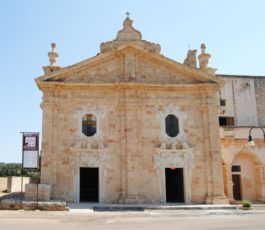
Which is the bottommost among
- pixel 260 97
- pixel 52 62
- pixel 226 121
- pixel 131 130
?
pixel 131 130

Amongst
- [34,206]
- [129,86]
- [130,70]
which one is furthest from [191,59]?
[34,206]

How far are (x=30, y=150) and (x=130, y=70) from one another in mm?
8763

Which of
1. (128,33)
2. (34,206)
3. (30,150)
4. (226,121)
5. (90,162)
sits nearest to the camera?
(34,206)

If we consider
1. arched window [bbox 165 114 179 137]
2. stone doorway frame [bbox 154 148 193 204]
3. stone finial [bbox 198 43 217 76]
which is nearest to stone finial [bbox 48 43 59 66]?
arched window [bbox 165 114 179 137]

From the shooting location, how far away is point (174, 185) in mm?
25938

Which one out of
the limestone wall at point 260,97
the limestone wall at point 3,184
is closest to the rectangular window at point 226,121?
the limestone wall at point 260,97

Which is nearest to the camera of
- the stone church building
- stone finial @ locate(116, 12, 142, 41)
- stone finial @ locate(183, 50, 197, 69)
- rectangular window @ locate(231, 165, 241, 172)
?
the stone church building

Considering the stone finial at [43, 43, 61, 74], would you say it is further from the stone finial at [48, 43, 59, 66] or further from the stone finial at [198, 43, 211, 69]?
the stone finial at [198, 43, 211, 69]

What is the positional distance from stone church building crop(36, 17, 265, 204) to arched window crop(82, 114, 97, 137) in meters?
0.05

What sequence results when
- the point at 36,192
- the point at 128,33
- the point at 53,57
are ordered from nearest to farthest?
the point at 36,192
the point at 53,57
the point at 128,33

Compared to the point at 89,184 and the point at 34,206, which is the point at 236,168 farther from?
the point at 34,206

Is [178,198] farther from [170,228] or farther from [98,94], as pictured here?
[170,228]

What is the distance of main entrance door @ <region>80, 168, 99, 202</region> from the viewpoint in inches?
962

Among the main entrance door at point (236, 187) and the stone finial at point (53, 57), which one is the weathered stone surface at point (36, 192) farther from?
the main entrance door at point (236, 187)
